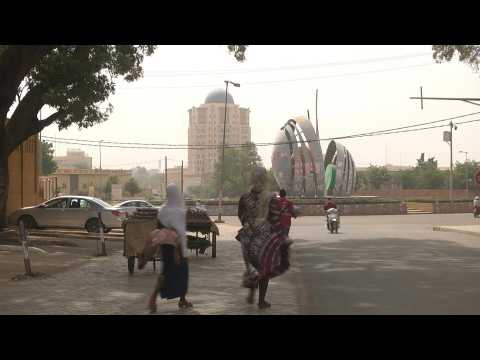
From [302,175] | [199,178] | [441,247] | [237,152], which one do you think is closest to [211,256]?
[441,247]

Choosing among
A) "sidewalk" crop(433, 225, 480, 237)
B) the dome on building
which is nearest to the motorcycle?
"sidewalk" crop(433, 225, 480, 237)

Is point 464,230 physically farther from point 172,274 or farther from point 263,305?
point 172,274

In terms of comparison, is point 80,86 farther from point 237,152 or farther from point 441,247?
point 237,152

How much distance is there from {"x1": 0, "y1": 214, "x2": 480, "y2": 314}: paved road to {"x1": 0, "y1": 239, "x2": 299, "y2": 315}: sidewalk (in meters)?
0.01

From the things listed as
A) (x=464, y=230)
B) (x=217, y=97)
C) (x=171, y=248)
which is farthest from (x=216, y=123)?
(x=171, y=248)

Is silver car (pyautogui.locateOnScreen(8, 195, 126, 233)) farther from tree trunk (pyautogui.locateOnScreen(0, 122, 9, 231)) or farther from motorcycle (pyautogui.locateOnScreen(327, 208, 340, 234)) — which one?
motorcycle (pyautogui.locateOnScreen(327, 208, 340, 234))

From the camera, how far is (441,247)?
17.8 metres

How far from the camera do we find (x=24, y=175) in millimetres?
27562

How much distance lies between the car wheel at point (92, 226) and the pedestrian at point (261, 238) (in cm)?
1492

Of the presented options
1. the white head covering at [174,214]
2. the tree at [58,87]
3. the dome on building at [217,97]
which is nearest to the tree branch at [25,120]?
the tree at [58,87]

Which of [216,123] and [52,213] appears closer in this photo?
[52,213]

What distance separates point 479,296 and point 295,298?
2.58m

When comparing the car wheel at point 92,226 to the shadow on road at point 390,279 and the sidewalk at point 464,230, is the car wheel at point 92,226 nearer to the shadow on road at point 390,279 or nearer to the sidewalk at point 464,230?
the shadow on road at point 390,279

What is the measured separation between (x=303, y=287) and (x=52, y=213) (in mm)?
14574
